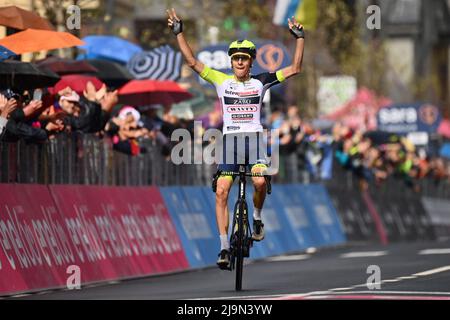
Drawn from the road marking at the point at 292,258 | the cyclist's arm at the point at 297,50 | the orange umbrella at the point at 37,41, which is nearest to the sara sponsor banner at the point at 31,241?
the orange umbrella at the point at 37,41

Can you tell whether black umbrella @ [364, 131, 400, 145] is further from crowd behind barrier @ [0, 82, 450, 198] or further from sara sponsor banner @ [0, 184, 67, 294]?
sara sponsor banner @ [0, 184, 67, 294]

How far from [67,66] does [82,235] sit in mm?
3577

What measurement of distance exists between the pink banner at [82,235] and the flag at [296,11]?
1327 centimetres

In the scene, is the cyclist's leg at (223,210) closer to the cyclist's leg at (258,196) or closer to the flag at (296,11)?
the cyclist's leg at (258,196)

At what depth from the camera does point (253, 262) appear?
84.5 feet

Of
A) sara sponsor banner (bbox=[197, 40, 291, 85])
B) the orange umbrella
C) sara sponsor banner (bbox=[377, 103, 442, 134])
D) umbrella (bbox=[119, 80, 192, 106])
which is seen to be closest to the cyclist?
the orange umbrella

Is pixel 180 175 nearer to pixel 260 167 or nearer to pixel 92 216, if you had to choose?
pixel 92 216

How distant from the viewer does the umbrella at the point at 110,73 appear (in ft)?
78.4

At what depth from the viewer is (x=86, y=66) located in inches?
885

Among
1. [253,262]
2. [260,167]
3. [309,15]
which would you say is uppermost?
[309,15]

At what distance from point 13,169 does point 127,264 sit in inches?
116

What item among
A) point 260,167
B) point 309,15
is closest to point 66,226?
point 260,167

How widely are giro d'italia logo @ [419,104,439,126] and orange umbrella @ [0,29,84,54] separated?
3657 cm

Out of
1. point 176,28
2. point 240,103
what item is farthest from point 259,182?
point 176,28
